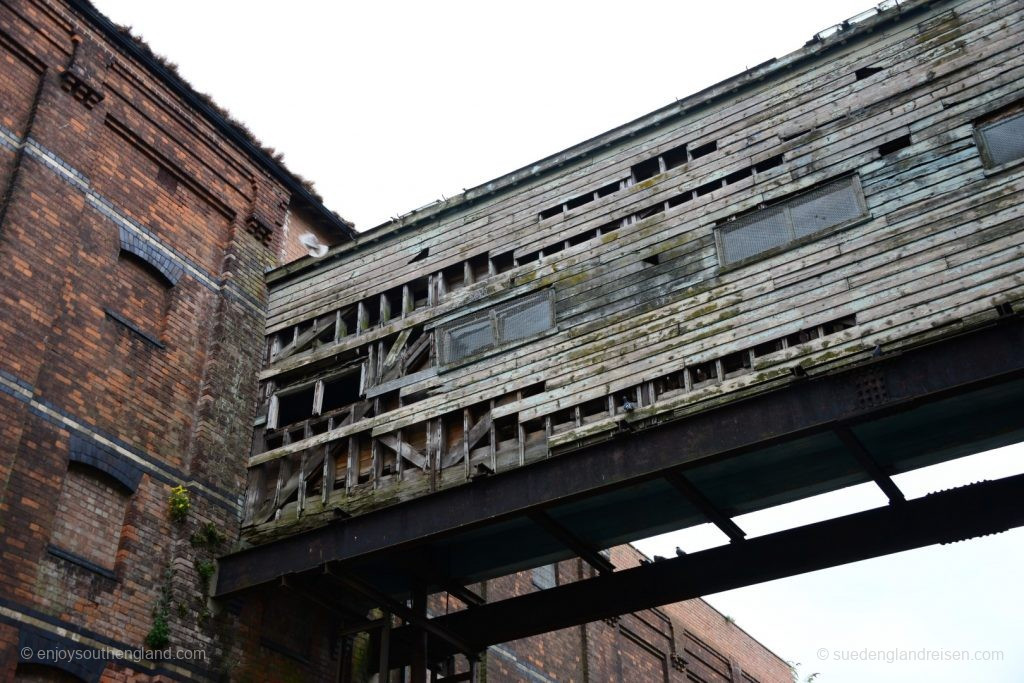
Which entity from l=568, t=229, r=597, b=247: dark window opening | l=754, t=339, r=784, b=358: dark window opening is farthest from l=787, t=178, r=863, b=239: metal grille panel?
l=568, t=229, r=597, b=247: dark window opening

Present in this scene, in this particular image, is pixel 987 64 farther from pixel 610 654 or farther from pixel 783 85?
pixel 610 654

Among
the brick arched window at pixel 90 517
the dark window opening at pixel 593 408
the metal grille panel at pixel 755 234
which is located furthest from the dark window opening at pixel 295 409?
the metal grille panel at pixel 755 234

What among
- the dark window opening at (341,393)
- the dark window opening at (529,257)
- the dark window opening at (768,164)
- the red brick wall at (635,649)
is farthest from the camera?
the red brick wall at (635,649)

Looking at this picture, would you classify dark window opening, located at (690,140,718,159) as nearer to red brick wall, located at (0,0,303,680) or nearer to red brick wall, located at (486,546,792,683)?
red brick wall, located at (0,0,303,680)

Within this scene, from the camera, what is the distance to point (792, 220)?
1159 centimetres

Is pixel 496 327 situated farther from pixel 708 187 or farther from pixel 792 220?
pixel 792 220

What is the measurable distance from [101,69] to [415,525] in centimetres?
813

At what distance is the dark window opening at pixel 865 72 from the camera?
1202 cm

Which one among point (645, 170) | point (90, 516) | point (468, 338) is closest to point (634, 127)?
point (645, 170)

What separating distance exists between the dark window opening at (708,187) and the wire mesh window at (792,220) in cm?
72

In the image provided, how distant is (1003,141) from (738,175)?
3.01 metres

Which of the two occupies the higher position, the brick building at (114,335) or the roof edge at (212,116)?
the roof edge at (212,116)

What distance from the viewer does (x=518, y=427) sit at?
39.2 ft

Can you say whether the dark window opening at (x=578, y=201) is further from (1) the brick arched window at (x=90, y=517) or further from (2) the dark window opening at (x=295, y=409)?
(1) the brick arched window at (x=90, y=517)
